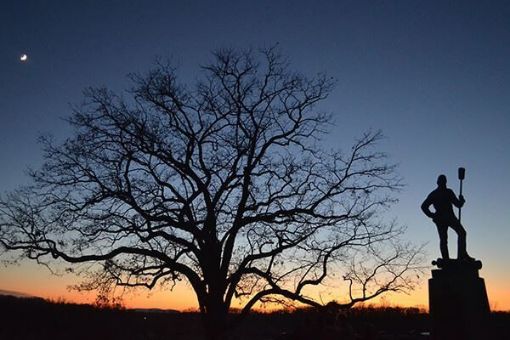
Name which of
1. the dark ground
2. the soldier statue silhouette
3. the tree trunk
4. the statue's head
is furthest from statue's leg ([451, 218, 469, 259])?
the tree trunk

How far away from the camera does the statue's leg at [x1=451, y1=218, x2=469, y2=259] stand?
13155mm

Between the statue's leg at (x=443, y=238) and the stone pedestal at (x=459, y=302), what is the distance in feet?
1.15

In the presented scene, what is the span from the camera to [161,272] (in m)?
19.5

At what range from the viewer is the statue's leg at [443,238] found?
1342cm

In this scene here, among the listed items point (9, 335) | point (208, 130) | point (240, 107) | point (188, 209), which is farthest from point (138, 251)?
point (9, 335)

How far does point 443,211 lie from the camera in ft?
45.0

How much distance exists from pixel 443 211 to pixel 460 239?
0.83m

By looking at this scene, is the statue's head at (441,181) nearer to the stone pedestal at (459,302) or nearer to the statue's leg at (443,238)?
the statue's leg at (443,238)

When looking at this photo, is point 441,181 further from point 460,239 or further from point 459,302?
Result: point 459,302

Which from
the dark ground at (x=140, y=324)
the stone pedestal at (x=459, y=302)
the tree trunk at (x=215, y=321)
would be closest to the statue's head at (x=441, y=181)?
the stone pedestal at (x=459, y=302)

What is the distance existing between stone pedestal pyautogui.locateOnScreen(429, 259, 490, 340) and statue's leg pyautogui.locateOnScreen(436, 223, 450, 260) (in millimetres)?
352

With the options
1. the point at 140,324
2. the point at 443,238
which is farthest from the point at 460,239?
the point at 140,324

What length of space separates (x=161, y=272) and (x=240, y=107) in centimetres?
703

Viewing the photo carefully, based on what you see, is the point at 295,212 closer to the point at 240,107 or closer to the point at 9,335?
the point at 240,107
